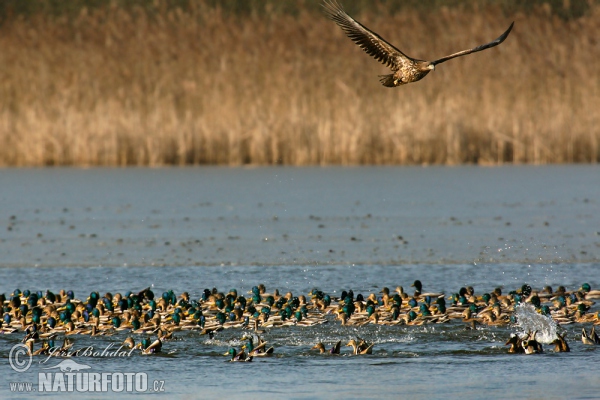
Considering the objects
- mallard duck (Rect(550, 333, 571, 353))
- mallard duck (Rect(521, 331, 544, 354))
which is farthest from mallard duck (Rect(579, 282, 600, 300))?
mallard duck (Rect(521, 331, 544, 354))

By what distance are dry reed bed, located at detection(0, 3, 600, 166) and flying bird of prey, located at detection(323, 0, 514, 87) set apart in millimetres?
8769

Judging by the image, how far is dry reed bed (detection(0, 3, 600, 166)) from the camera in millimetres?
17344

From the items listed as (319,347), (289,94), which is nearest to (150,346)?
(319,347)

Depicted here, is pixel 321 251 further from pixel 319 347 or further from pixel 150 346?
pixel 150 346

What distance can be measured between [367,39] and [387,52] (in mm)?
236

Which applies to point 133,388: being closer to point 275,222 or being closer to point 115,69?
point 275,222

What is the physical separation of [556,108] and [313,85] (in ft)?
13.4

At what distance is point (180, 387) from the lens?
6.26 metres

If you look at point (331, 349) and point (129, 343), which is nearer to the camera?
point (331, 349)

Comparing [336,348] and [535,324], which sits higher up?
[535,324]

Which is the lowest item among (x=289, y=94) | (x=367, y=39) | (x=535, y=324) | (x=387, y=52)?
(x=535, y=324)

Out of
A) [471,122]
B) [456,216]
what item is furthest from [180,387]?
[471,122]

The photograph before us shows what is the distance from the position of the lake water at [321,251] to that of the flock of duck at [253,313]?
Answer: 142mm

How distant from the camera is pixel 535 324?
7562 mm
